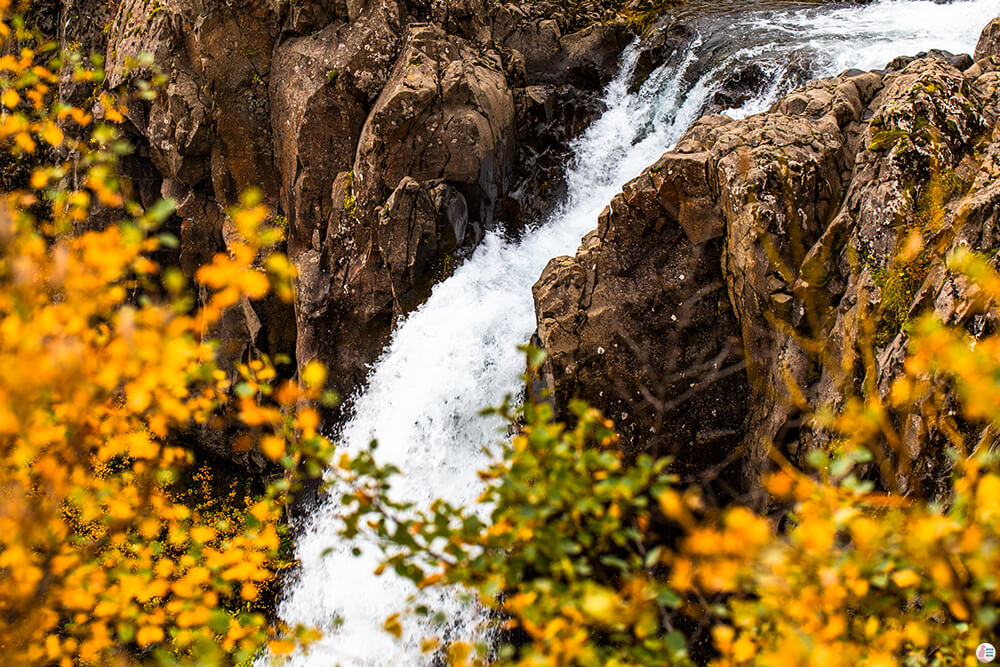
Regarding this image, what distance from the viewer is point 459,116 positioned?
1238cm

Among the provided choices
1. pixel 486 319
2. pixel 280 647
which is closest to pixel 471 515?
pixel 280 647

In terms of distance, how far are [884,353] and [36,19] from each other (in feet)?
75.4

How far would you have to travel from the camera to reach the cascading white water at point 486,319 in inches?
409

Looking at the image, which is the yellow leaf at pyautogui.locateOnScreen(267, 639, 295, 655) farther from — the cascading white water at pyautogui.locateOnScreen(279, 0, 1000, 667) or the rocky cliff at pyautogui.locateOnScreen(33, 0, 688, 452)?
the rocky cliff at pyautogui.locateOnScreen(33, 0, 688, 452)

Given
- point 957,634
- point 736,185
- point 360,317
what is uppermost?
point 736,185

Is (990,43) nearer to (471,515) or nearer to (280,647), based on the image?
(471,515)

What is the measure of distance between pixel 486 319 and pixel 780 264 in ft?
18.2

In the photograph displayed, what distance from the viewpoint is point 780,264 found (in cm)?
807

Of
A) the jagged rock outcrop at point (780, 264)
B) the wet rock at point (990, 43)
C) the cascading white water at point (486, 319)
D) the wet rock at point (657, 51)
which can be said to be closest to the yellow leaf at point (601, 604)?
the jagged rock outcrop at point (780, 264)

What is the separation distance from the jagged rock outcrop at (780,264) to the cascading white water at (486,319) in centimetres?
233

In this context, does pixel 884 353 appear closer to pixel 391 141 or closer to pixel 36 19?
pixel 391 141

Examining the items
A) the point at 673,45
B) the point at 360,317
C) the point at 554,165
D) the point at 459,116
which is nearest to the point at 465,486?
the point at 360,317

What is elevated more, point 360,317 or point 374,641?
point 360,317

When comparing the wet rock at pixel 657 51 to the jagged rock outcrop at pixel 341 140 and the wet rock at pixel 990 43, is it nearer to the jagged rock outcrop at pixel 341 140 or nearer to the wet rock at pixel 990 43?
the jagged rock outcrop at pixel 341 140
